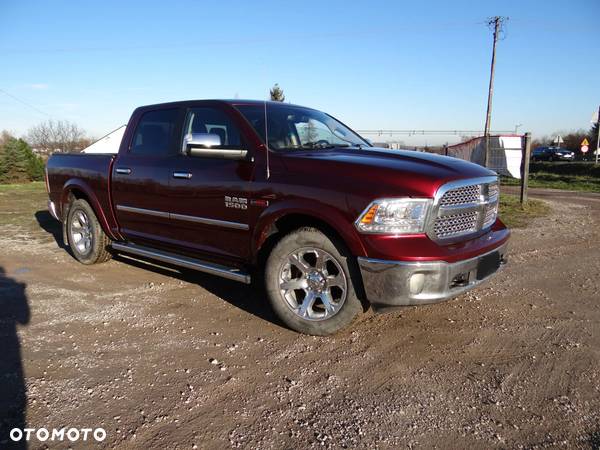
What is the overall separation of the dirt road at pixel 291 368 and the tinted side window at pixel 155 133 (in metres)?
1.46

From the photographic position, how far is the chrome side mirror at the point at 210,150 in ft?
12.6

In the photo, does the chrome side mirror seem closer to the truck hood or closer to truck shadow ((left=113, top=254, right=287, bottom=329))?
the truck hood

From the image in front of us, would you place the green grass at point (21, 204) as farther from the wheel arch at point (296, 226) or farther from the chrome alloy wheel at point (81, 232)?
the wheel arch at point (296, 226)

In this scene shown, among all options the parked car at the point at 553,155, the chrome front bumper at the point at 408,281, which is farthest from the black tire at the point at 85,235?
the parked car at the point at 553,155

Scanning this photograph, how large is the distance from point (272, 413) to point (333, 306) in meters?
1.07

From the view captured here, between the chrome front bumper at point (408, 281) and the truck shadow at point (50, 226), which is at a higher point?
the chrome front bumper at point (408, 281)

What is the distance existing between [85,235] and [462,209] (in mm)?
4680

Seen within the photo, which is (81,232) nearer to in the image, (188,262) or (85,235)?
(85,235)

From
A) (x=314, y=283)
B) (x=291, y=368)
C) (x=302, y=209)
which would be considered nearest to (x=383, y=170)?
(x=302, y=209)

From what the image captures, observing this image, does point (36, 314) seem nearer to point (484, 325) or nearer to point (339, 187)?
point (339, 187)

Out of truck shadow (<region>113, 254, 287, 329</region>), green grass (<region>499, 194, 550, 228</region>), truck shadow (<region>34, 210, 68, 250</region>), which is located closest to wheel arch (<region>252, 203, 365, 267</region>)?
truck shadow (<region>113, 254, 287, 329</region>)

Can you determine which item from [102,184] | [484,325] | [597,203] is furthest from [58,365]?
[597,203]

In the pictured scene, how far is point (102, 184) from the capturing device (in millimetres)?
5348

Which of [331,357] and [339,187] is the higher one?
[339,187]
